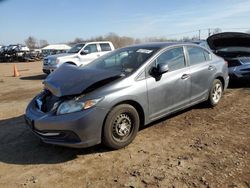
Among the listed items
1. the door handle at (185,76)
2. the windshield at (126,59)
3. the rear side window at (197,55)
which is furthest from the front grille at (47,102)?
the rear side window at (197,55)

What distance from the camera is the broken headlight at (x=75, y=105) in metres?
4.43

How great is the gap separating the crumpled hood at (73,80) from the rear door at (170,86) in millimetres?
711

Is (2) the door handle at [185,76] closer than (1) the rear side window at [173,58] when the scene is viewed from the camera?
No

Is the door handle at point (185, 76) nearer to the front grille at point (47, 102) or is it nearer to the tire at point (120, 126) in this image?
the tire at point (120, 126)

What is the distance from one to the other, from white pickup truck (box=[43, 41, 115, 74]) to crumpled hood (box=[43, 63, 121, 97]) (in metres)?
9.52

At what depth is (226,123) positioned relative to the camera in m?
5.89

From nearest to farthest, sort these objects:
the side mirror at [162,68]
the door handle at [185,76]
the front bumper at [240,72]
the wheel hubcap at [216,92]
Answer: the side mirror at [162,68] < the door handle at [185,76] < the wheel hubcap at [216,92] < the front bumper at [240,72]

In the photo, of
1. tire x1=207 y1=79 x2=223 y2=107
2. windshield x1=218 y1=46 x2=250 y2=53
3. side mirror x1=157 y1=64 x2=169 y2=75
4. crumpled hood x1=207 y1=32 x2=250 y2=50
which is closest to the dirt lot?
tire x1=207 y1=79 x2=223 y2=107

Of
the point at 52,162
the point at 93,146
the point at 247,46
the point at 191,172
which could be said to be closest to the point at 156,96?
the point at 93,146

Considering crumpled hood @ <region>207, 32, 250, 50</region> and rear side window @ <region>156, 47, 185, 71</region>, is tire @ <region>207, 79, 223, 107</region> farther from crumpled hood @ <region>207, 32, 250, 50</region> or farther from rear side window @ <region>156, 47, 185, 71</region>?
crumpled hood @ <region>207, 32, 250, 50</region>

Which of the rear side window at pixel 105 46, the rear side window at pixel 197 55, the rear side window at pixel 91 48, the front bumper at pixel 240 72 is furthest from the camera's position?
the rear side window at pixel 105 46

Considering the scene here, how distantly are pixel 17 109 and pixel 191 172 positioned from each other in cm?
530

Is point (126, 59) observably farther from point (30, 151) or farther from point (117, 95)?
point (30, 151)

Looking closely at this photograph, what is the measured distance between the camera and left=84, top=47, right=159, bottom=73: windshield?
5.37m
